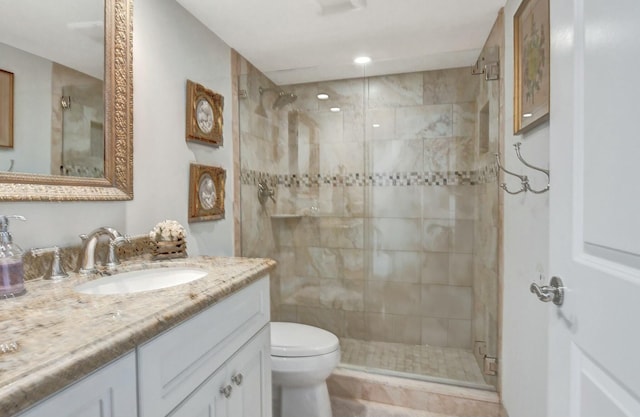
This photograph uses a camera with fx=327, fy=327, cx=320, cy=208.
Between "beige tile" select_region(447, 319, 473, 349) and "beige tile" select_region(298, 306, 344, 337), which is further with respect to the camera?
"beige tile" select_region(298, 306, 344, 337)

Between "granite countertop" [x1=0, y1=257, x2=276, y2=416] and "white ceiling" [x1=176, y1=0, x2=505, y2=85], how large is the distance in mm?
1459

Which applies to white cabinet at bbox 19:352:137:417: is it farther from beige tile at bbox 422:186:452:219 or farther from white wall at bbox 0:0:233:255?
beige tile at bbox 422:186:452:219

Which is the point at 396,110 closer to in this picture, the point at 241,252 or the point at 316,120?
the point at 316,120

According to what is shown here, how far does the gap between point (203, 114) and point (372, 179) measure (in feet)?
4.51

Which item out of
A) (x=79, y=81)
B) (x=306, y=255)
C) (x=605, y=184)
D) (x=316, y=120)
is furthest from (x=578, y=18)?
(x=306, y=255)

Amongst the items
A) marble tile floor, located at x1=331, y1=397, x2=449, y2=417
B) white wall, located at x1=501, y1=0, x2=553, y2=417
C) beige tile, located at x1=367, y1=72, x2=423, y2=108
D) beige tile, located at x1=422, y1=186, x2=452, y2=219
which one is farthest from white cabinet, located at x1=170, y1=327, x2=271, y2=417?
beige tile, located at x1=367, y1=72, x2=423, y2=108

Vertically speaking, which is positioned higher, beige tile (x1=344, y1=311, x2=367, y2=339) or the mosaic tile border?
the mosaic tile border

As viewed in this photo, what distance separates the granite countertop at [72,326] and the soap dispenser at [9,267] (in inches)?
1.2

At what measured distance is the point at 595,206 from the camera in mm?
611

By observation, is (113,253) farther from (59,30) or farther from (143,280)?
(59,30)

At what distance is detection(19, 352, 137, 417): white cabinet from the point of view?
494 mm

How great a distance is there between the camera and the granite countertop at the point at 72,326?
0.47 metres

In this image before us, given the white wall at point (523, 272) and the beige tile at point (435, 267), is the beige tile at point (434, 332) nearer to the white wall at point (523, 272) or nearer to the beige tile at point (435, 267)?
the beige tile at point (435, 267)

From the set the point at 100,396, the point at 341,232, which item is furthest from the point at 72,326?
the point at 341,232
